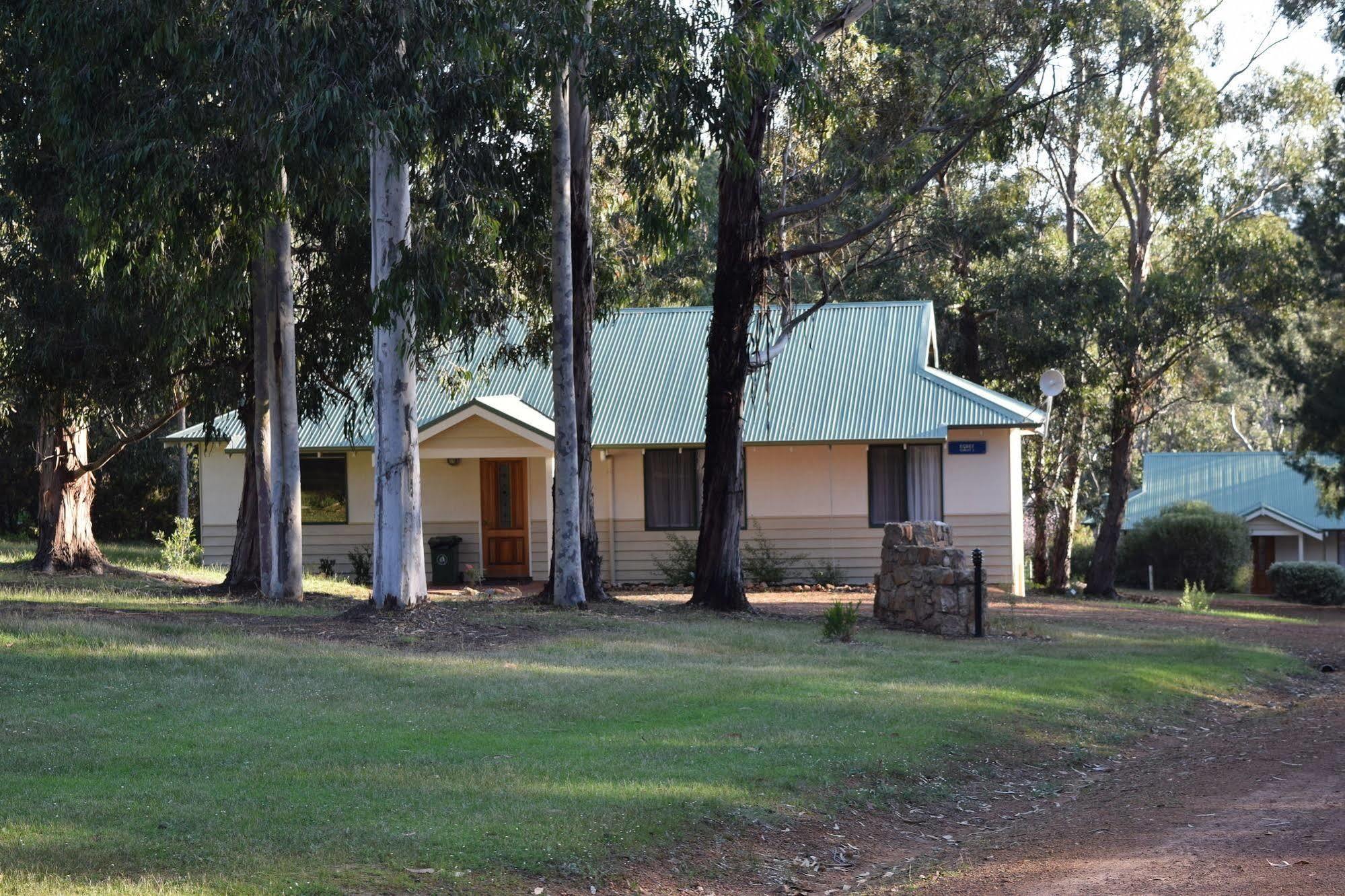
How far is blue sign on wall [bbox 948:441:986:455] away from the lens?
24.3 m

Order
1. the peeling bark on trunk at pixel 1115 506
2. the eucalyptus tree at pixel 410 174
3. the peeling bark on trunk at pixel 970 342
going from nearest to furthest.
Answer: the eucalyptus tree at pixel 410 174 → the peeling bark on trunk at pixel 1115 506 → the peeling bark on trunk at pixel 970 342

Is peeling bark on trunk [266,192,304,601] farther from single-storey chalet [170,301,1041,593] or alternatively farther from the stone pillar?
the stone pillar

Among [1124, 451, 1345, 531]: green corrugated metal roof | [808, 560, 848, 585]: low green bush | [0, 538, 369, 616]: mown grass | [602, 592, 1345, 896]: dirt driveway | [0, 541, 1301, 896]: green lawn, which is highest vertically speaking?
[1124, 451, 1345, 531]: green corrugated metal roof

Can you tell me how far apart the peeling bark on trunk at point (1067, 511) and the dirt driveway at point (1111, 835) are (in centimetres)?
2071

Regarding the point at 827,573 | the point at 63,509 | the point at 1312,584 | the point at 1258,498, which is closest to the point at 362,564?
the point at 63,509

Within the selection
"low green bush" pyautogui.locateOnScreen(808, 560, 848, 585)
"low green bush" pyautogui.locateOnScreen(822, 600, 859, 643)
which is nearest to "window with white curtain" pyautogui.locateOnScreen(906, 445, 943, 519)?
"low green bush" pyautogui.locateOnScreen(808, 560, 848, 585)

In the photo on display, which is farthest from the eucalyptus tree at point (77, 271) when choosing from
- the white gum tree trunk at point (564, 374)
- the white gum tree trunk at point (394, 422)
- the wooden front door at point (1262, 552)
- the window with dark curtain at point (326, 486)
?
the wooden front door at point (1262, 552)

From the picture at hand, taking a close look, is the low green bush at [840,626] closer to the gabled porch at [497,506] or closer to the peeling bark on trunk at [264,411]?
the peeling bark on trunk at [264,411]

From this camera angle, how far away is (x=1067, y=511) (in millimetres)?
32469

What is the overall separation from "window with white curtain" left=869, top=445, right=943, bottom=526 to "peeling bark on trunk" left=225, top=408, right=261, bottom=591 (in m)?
10.9

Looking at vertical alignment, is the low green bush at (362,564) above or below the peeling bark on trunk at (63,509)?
below

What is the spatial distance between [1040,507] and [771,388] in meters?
10.1

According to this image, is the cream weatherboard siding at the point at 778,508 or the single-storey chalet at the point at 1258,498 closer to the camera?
the cream weatherboard siding at the point at 778,508

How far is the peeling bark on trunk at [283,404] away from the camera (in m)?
17.7
